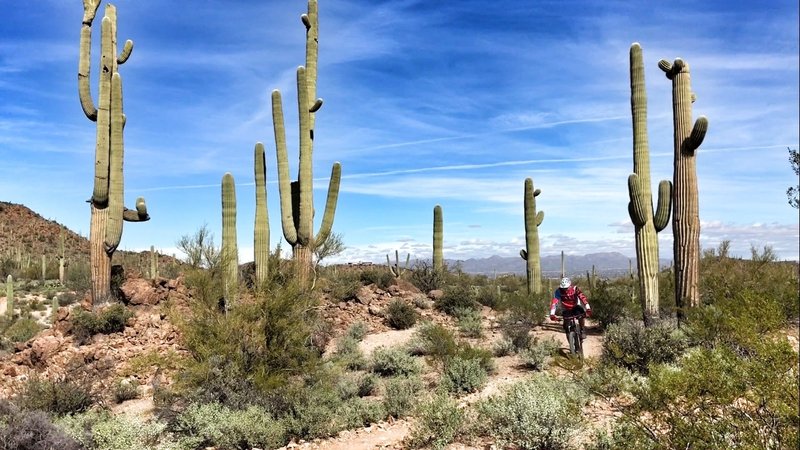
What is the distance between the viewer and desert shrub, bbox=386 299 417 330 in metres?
17.0

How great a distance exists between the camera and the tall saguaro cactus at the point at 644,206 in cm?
1267

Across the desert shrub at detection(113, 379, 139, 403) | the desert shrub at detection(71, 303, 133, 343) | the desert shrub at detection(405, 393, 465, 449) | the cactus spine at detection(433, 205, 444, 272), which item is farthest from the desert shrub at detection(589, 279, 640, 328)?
the desert shrub at detection(71, 303, 133, 343)

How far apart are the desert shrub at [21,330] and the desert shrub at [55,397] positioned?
8721 mm

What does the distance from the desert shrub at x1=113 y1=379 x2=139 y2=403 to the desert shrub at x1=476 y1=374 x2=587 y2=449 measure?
23.2ft

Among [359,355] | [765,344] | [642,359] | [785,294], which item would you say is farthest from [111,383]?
[785,294]

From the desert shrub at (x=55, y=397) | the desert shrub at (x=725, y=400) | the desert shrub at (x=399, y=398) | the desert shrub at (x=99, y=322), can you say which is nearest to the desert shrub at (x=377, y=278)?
the desert shrub at (x=99, y=322)

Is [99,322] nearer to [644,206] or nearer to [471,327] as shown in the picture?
[471,327]

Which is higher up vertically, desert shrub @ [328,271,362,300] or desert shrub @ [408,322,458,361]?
desert shrub @ [328,271,362,300]

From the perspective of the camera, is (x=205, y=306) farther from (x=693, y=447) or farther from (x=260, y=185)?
(x=260, y=185)

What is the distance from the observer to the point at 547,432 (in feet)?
20.3

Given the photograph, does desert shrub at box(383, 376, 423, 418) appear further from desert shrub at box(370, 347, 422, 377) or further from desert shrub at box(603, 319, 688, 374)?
desert shrub at box(603, 319, 688, 374)

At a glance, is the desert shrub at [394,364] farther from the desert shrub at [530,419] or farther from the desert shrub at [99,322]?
the desert shrub at [99,322]

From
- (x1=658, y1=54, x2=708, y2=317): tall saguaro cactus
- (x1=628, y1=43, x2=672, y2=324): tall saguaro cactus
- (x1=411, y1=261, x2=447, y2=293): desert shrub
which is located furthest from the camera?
(x1=411, y1=261, x2=447, y2=293): desert shrub

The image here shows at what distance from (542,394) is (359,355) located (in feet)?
18.5
